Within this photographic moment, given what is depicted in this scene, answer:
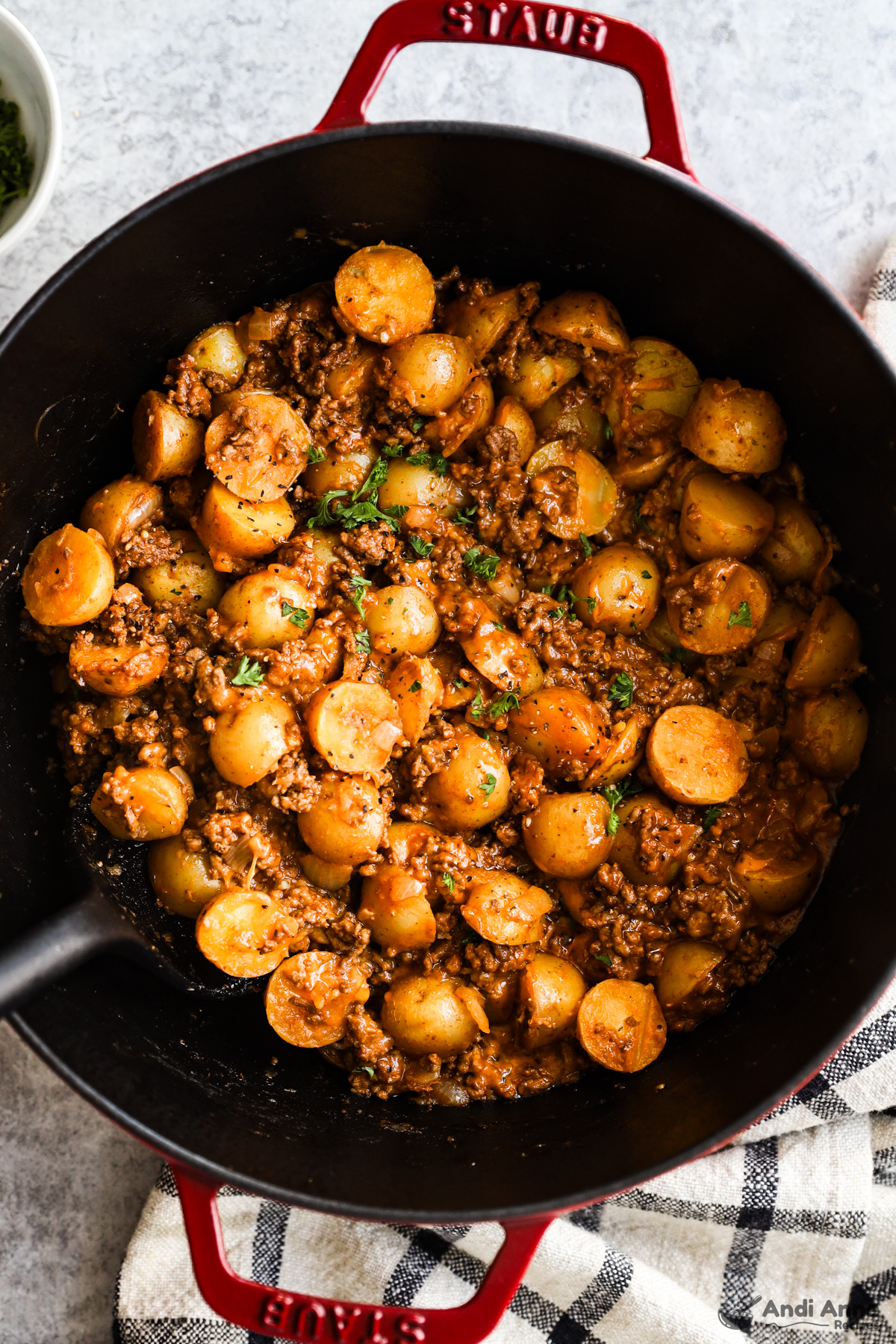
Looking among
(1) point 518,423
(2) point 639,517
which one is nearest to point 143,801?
(1) point 518,423

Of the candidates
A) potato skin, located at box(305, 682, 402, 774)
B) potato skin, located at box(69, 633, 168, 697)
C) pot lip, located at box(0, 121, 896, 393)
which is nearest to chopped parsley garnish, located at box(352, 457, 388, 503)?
potato skin, located at box(305, 682, 402, 774)

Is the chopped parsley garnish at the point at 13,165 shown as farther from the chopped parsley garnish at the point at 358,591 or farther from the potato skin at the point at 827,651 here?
the potato skin at the point at 827,651

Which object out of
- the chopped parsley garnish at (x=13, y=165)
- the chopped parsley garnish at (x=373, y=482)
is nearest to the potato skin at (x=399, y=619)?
the chopped parsley garnish at (x=373, y=482)

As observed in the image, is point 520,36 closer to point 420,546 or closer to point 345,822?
point 420,546

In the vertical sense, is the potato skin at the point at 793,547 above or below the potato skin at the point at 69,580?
above

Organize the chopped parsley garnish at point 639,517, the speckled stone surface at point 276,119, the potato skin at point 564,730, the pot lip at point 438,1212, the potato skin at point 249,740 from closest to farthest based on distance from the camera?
the pot lip at point 438,1212 < the potato skin at point 249,740 < the potato skin at point 564,730 < the chopped parsley garnish at point 639,517 < the speckled stone surface at point 276,119

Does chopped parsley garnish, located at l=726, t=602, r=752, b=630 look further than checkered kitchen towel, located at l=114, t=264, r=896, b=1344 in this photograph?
No

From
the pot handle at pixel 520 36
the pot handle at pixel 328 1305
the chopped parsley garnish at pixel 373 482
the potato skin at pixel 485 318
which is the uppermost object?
the pot handle at pixel 520 36

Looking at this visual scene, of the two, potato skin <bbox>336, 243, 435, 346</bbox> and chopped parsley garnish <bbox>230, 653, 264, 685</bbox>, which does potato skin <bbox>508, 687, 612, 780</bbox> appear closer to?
chopped parsley garnish <bbox>230, 653, 264, 685</bbox>
